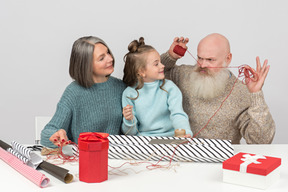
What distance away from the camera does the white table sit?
1273 millimetres

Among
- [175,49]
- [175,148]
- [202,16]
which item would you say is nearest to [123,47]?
[202,16]

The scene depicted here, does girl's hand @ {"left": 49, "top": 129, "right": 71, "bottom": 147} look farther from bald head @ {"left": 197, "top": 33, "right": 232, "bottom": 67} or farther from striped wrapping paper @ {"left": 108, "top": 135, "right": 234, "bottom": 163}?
bald head @ {"left": 197, "top": 33, "right": 232, "bottom": 67}

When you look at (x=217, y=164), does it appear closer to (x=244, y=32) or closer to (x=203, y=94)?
(x=203, y=94)

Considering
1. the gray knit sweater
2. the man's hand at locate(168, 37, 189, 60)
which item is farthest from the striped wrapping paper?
the man's hand at locate(168, 37, 189, 60)

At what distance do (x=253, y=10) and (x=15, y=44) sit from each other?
1.66 metres

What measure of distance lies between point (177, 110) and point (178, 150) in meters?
0.43

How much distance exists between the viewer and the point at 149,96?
198cm

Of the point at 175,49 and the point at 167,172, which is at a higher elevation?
the point at 175,49

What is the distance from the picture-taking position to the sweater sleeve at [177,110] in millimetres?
1880

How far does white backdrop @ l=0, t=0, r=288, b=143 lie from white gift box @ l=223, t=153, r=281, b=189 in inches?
60.3

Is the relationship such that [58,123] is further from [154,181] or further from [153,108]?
[154,181]

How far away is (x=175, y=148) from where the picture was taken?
154cm

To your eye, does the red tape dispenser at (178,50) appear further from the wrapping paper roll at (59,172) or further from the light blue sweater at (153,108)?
the wrapping paper roll at (59,172)

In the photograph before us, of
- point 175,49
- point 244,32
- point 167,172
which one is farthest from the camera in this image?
point 244,32
